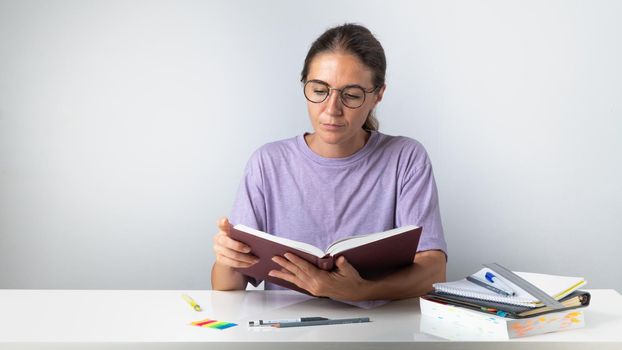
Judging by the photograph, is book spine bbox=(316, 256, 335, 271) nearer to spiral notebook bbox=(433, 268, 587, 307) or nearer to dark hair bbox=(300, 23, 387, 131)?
spiral notebook bbox=(433, 268, 587, 307)

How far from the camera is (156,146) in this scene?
280 cm

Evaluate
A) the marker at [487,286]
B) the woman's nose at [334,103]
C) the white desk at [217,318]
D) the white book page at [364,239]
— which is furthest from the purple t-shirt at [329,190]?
the white book page at [364,239]

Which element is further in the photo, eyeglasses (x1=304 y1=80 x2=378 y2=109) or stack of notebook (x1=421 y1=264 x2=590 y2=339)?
eyeglasses (x1=304 y1=80 x2=378 y2=109)

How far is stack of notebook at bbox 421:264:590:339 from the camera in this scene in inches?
53.2

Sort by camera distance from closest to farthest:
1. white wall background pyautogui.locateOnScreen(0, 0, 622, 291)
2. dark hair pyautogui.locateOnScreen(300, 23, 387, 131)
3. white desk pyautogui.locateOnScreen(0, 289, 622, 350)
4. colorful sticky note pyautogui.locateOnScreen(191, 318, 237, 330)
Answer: white desk pyautogui.locateOnScreen(0, 289, 622, 350), colorful sticky note pyautogui.locateOnScreen(191, 318, 237, 330), dark hair pyautogui.locateOnScreen(300, 23, 387, 131), white wall background pyautogui.locateOnScreen(0, 0, 622, 291)

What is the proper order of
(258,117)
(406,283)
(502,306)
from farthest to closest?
(258,117), (406,283), (502,306)

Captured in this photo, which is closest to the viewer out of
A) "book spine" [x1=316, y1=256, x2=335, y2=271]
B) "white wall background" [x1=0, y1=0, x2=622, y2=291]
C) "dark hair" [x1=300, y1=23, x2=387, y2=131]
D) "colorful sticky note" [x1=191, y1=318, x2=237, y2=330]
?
"colorful sticky note" [x1=191, y1=318, x2=237, y2=330]

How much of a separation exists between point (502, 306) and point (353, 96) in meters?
0.81

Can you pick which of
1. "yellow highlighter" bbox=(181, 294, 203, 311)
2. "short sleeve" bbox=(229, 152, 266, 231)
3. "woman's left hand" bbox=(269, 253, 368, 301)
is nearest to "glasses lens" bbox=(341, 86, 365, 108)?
"short sleeve" bbox=(229, 152, 266, 231)

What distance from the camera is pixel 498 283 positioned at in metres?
1.55

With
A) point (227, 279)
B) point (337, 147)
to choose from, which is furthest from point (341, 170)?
point (227, 279)

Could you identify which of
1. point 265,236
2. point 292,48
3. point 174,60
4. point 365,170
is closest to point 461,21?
point 292,48

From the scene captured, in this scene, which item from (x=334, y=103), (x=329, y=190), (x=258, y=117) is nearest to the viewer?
(x=334, y=103)

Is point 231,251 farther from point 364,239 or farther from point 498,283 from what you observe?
point 498,283
